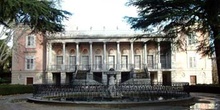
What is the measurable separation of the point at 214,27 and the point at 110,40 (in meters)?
31.9

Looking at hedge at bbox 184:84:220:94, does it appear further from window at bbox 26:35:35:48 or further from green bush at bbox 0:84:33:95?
window at bbox 26:35:35:48

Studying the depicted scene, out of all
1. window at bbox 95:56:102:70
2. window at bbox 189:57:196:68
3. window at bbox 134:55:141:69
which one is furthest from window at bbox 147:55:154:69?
window at bbox 95:56:102:70

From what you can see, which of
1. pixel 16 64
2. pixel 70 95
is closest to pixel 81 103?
pixel 70 95

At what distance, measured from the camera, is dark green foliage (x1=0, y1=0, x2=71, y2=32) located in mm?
10259

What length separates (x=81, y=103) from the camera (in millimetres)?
15797

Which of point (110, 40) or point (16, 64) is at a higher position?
point (110, 40)

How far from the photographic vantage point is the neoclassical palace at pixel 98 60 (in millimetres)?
46719

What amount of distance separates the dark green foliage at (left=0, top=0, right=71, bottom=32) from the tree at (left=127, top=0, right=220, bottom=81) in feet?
19.1

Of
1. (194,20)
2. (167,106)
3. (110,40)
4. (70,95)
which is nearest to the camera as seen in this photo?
(167,106)

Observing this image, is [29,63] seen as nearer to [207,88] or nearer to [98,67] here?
[98,67]

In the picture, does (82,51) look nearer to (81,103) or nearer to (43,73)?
(43,73)

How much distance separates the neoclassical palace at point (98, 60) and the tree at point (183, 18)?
25576mm

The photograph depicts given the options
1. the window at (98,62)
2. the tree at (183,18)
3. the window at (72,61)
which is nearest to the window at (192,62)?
the window at (98,62)

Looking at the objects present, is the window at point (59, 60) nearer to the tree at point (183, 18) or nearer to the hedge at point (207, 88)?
the hedge at point (207, 88)
